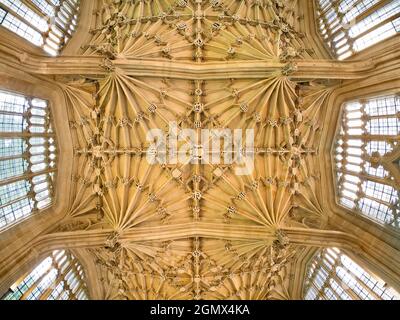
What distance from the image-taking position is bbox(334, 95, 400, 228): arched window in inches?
437

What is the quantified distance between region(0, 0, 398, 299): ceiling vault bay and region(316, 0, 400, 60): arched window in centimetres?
127

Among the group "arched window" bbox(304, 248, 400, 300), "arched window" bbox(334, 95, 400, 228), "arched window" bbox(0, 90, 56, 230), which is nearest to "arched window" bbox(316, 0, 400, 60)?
"arched window" bbox(334, 95, 400, 228)

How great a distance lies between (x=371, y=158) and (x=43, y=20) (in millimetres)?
15204

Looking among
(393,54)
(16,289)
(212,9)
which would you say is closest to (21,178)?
(16,289)

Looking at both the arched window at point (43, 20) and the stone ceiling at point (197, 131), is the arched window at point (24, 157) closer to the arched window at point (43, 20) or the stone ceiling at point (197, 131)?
the stone ceiling at point (197, 131)

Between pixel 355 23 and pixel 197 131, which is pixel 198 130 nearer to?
pixel 197 131

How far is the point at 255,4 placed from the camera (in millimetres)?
15242

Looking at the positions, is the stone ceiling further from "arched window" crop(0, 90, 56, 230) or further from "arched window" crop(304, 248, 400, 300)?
"arched window" crop(304, 248, 400, 300)

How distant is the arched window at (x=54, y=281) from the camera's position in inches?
472

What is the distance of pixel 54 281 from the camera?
46.0 feet

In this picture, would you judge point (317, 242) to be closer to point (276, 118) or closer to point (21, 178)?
point (276, 118)

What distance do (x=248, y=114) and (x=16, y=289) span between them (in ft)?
42.7

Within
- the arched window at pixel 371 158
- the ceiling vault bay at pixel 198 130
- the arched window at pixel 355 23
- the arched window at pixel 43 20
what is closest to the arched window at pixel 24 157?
the ceiling vault bay at pixel 198 130

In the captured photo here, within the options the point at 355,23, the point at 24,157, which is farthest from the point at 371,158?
the point at 24,157
